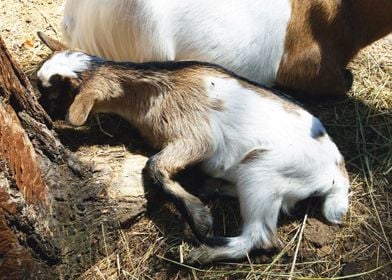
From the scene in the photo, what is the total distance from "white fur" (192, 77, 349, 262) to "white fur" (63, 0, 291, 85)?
307 millimetres

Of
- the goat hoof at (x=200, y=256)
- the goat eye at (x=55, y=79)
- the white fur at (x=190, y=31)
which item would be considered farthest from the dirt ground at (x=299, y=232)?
the white fur at (x=190, y=31)

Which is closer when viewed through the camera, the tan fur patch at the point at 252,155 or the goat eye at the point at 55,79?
the tan fur patch at the point at 252,155

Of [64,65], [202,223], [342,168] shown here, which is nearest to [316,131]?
[342,168]

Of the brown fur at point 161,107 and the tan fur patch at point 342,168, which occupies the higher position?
the brown fur at point 161,107

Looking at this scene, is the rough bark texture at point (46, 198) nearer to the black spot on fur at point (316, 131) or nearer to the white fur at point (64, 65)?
the white fur at point (64, 65)

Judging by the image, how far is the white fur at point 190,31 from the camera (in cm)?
280

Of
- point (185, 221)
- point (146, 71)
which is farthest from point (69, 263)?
point (146, 71)

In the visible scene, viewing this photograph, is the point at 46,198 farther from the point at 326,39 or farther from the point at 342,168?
the point at 326,39

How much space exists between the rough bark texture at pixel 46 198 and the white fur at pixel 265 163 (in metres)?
0.38

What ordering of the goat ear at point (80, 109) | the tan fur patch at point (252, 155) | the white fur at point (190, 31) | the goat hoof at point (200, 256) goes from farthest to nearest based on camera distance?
the white fur at point (190, 31)
the goat ear at point (80, 109)
the tan fur patch at point (252, 155)
the goat hoof at point (200, 256)

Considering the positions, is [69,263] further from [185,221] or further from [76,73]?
[76,73]

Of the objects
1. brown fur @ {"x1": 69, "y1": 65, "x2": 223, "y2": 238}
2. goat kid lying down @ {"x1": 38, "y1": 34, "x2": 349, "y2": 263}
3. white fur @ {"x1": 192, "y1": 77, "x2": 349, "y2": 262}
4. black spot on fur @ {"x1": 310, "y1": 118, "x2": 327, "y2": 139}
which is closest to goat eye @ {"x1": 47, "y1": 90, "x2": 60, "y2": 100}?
goat kid lying down @ {"x1": 38, "y1": 34, "x2": 349, "y2": 263}

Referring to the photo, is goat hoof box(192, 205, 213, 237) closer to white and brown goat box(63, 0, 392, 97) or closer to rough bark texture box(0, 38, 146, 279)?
rough bark texture box(0, 38, 146, 279)

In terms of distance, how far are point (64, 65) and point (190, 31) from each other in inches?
22.9
